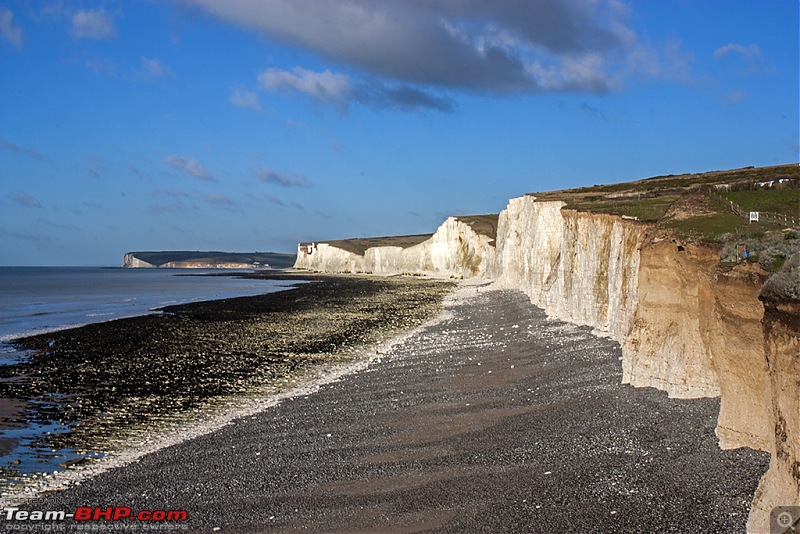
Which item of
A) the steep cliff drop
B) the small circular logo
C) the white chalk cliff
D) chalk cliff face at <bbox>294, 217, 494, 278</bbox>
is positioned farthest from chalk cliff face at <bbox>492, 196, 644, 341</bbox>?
chalk cliff face at <bbox>294, 217, 494, 278</bbox>

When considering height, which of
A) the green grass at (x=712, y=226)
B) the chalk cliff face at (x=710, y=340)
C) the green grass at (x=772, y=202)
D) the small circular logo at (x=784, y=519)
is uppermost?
the green grass at (x=772, y=202)

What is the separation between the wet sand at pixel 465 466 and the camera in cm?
852

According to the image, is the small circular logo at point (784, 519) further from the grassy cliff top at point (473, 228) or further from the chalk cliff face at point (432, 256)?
the grassy cliff top at point (473, 228)

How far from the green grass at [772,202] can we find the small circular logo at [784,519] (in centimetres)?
983

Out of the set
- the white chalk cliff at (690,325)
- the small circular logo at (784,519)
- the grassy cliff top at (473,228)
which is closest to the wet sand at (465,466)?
the white chalk cliff at (690,325)

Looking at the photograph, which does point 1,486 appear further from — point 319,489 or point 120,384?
point 120,384

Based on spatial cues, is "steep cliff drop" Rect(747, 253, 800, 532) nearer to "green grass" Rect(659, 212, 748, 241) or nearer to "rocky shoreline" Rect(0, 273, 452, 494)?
"green grass" Rect(659, 212, 748, 241)

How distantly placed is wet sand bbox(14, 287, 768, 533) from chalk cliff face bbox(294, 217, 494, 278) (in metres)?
78.5

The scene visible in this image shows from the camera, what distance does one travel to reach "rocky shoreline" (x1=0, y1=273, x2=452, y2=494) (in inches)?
628

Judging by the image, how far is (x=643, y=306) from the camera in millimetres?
13688

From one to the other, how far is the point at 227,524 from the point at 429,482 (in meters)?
3.19

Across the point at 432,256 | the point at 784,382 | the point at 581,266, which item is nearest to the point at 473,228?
the point at 432,256

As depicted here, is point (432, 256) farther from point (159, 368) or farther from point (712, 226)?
point (712, 226)

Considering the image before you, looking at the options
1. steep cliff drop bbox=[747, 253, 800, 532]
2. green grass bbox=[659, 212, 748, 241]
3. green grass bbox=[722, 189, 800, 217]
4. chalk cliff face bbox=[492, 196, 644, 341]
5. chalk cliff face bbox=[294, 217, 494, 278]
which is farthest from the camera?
chalk cliff face bbox=[294, 217, 494, 278]
